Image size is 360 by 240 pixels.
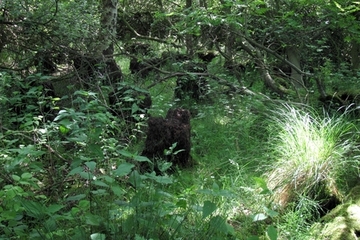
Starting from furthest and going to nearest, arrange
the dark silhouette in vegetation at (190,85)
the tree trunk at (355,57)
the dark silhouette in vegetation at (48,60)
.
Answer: the tree trunk at (355,57) → the dark silhouette in vegetation at (190,85) → the dark silhouette in vegetation at (48,60)

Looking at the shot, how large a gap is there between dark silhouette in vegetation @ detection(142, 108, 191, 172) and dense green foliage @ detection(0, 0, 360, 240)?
0.48ft

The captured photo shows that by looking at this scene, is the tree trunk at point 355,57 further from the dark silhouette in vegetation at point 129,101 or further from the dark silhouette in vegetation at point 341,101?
the dark silhouette in vegetation at point 129,101

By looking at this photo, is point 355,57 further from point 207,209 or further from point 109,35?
Result: point 207,209

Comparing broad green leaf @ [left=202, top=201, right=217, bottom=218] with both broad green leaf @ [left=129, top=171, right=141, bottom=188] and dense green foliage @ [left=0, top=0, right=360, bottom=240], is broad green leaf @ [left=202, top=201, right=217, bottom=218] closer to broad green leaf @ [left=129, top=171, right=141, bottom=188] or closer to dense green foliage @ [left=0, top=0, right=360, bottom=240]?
dense green foliage @ [left=0, top=0, right=360, bottom=240]

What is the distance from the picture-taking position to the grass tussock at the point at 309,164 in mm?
3229

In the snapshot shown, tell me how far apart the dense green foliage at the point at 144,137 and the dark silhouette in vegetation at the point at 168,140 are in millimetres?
145

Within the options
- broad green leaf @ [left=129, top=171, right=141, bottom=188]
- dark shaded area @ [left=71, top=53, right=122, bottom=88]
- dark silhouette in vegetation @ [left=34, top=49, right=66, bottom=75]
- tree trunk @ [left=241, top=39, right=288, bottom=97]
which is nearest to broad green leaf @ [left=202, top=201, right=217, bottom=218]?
broad green leaf @ [left=129, top=171, right=141, bottom=188]

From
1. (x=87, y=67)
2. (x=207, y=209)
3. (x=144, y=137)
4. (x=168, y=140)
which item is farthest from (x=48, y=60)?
(x=207, y=209)

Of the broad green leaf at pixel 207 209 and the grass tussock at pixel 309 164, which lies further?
the grass tussock at pixel 309 164

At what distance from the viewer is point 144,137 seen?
4848 mm

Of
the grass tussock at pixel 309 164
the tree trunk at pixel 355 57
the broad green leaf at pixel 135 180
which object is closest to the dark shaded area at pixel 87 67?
the grass tussock at pixel 309 164

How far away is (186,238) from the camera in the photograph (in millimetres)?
2391

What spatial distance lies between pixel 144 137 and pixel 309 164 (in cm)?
223

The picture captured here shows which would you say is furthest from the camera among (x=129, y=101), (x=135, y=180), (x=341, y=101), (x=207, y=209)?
(x=341, y=101)
